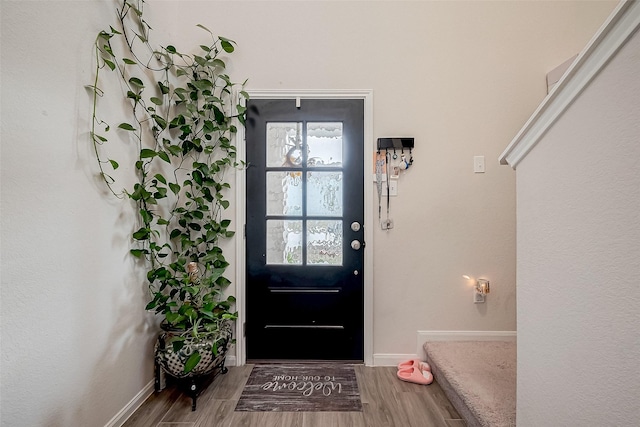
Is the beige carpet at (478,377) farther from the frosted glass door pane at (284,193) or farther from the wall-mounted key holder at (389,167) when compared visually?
the frosted glass door pane at (284,193)

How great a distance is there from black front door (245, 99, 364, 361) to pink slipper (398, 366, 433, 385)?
32 centimetres

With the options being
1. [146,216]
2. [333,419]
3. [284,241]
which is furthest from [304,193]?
[333,419]

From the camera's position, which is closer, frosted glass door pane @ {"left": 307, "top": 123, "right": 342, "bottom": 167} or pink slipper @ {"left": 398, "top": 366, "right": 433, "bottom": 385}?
pink slipper @ {"left": 398, "top": 366, "right": 433, "bottom": 385}

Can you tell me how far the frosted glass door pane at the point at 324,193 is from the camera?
6.81ft

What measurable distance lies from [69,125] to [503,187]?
8.50ft

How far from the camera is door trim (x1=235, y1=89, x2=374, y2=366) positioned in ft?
6.66

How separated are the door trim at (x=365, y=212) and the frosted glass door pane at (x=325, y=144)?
20 cm

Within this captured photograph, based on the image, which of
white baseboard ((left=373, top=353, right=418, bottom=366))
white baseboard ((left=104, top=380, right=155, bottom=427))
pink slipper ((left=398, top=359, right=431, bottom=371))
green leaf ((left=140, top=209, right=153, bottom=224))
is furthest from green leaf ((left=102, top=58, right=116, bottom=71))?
pink slipper ((left=398, top=359, right=431, bottom=371))

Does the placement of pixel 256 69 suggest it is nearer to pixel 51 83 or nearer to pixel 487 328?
pixel 51 83

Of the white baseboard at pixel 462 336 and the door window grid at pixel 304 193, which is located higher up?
the door window grid at pixel 304 193

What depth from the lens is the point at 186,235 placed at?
73.2 inches

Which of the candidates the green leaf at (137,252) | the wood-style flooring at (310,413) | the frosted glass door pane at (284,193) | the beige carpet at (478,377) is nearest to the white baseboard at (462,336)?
the beige carpet at (478,377)

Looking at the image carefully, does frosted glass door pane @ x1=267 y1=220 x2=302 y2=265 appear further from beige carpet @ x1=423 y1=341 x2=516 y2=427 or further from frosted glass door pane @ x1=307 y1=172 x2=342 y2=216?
beige carpet @ x1=423 y1=341 x2=516 y2=427

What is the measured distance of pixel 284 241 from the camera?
2.09 m
